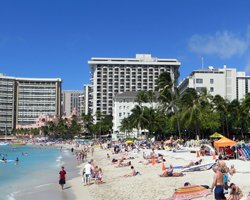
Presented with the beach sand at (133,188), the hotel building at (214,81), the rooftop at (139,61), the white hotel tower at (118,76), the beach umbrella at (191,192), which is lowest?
the beach sand at (133,188)

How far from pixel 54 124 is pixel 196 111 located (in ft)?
410

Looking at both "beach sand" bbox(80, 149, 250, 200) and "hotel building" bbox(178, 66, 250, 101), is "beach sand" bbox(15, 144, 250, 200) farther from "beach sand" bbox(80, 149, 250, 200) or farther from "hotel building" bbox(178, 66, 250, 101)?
"hotel building" bbox(178, 66, 250, 101)

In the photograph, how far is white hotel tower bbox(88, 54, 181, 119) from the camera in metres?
173

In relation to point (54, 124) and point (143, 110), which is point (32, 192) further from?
point (54, 124)

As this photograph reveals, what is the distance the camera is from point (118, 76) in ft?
572

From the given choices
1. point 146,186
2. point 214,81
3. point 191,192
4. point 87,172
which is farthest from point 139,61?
point 191,192

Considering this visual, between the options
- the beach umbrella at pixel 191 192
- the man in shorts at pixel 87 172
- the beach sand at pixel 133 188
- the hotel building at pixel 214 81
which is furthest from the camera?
the hotel building at pixel 214 81

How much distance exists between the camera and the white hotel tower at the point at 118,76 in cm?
17300

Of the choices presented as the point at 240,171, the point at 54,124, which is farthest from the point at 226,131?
the point at 54,124

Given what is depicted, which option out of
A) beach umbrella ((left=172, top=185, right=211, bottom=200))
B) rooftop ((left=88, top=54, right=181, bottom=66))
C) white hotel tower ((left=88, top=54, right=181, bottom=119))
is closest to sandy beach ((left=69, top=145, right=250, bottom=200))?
beach umbrella ((left=172, top=185, right=211, bottom=200))

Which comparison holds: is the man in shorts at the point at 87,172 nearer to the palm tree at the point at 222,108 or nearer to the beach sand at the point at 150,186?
the beach sand at the point at 150,186

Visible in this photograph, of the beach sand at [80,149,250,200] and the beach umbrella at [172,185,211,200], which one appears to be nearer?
the beach umbrella at [172,185,211,200]

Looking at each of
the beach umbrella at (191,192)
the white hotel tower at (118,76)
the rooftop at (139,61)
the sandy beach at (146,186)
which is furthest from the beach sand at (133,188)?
the rooftop at (139,61)

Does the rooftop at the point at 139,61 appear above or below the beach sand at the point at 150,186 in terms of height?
above
